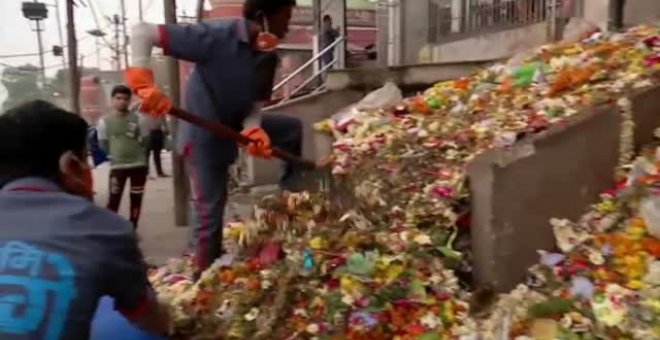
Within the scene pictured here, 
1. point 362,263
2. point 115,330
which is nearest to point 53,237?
point 115,330

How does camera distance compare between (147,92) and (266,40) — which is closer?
(147,92)

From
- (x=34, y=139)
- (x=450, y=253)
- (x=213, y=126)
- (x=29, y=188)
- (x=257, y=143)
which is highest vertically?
(x=34, y=139)

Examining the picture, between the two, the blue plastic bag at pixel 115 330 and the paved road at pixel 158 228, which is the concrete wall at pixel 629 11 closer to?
the paved road at pixel 158 228

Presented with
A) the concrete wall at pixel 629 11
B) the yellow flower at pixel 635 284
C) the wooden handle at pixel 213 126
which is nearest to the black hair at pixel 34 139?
the wooden handle at pixel 213 126

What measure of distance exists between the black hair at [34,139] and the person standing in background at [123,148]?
4336 mm

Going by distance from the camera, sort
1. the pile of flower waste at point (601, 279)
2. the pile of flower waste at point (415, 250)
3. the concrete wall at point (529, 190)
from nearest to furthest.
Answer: the pile of flower waste at point (601, 279), the pile of flower waste at point (415, 250), the concrete wall at point (529, 190)

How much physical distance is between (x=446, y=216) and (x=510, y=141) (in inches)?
18.4

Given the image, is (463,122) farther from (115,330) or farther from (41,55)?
(41,55)

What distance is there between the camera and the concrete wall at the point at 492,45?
781cm

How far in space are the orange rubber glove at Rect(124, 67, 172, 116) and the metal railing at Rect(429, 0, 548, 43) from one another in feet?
17.1

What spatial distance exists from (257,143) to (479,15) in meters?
7.22

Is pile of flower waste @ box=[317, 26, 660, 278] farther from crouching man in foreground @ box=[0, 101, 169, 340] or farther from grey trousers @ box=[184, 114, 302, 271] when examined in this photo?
crouching man in foreground @ box=[0, 101, 169, 340]

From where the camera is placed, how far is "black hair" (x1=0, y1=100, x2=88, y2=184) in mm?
1828

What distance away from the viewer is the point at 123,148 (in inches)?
243
